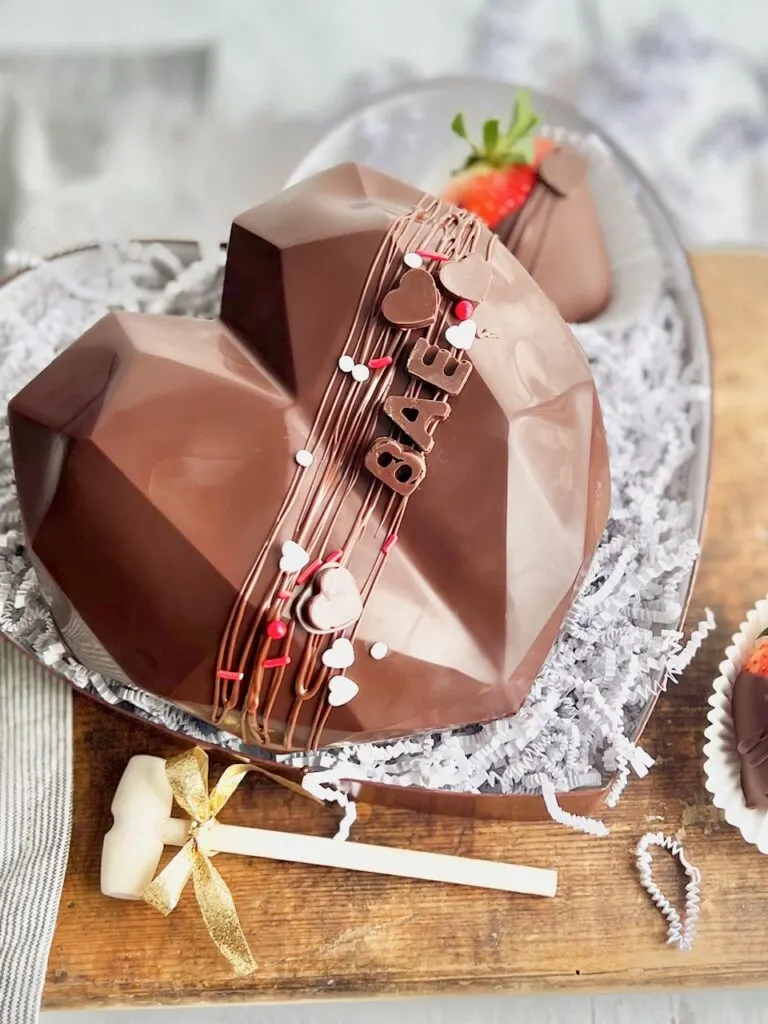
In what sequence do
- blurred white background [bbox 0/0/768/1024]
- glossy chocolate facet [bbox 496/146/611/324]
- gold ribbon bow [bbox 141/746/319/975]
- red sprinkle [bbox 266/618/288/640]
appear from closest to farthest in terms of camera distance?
red sprinkle [bbox 266/618/288/640] < gold ribbon bow [bbox 141/746/319/975] < glossy chocolate facet [bbox 496/146/611/324] < blurred white background [bbox 0/0/768/1024]

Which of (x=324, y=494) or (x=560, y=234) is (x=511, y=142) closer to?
(x=560, y=234)

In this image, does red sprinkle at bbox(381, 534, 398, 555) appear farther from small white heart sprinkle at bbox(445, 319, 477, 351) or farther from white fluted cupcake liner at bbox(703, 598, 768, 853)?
white fluted cupcake liner at bbox(703, 598, 768, 853)

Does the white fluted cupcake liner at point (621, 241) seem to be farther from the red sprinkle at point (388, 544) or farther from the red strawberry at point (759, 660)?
the red sprinkle at point (388, 544)

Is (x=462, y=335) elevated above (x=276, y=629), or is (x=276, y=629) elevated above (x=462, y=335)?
(x=462, y=335)

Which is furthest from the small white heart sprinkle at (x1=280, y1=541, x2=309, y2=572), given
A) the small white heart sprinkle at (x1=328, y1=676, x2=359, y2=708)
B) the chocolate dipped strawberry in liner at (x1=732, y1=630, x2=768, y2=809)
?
the chocolate dipped strawberry in liner at (x1=732, y1=630, x2=768, y2=809)

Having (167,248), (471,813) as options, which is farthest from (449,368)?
(167,248)

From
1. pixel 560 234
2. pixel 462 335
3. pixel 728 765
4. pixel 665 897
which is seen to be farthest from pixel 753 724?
pixel 560 234

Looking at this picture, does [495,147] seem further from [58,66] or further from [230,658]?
[58,66]
